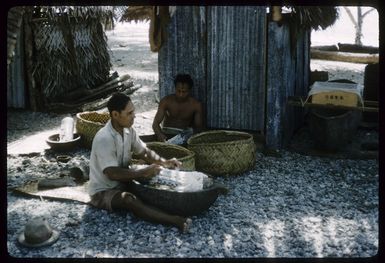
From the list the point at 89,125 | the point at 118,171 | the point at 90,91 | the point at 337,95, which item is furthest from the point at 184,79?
the point at 90,91

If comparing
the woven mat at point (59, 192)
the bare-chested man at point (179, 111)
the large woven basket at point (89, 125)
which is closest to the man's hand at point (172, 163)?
the woven mat at point (59, 192)

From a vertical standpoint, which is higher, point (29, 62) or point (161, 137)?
point (29, 62)

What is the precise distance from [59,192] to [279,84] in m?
4.04

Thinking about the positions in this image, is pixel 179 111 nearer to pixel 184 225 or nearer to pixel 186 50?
pixel 186 50

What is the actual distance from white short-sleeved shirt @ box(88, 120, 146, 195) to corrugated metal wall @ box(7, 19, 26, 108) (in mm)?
6520

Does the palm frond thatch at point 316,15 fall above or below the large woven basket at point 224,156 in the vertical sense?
above

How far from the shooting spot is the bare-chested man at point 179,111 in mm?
7895

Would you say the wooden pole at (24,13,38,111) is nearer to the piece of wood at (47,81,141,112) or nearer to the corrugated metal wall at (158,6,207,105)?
the piece of wood at (47,81,141,112)

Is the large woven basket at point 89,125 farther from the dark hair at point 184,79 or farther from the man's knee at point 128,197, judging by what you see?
the man's knee at point 128,197

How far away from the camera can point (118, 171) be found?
5293 mm

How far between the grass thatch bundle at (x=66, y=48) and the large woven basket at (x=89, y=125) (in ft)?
A: 9.83

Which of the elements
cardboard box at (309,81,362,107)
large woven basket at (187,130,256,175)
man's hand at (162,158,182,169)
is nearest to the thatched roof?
man's hand at (162,158,182,169)

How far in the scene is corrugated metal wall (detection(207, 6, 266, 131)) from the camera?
8023mm

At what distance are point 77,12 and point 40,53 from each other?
133 centimetres
